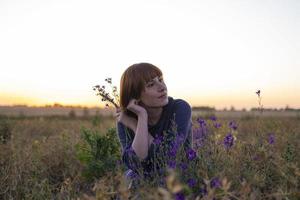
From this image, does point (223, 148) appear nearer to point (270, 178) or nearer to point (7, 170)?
point (270, 178)

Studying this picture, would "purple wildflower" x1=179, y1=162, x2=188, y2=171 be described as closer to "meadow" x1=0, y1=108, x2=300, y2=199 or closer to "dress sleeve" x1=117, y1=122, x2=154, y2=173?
"meadow" x1=0, y1=108, x2=300, y2=199

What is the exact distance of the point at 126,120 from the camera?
3742 mm

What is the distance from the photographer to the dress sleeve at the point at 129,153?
10.6 ft

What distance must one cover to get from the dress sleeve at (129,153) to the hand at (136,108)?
0.68ft

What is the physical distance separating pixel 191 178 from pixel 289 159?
1267 mm

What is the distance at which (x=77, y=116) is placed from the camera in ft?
77.5

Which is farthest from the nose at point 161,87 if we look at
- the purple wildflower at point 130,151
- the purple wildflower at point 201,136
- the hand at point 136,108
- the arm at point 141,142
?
the purple wildflower at point 130,151

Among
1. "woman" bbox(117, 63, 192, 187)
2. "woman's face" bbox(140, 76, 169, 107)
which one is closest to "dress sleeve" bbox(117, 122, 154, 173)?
"woman" bbox(117, 63, 192, 187)

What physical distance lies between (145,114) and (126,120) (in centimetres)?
27

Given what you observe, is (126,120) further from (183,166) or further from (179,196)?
(179,196)

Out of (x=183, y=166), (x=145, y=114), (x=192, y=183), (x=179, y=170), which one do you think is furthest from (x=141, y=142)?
(x=192, y=183)

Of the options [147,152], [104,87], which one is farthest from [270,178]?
[104,87]

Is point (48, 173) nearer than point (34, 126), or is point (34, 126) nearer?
point (48, 173)

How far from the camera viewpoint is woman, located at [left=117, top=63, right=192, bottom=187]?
3.43m
